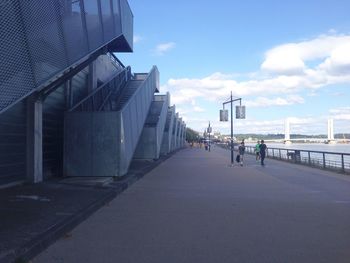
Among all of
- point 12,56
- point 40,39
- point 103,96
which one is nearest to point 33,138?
point 40,39

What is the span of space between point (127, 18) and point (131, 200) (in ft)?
34.5

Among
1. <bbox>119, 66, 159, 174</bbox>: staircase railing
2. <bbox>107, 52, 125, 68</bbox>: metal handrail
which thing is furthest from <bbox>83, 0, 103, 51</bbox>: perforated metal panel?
<bbox>107, 52, 125, 68</bbox>: metal handrail

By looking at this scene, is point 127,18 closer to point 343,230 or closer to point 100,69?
point 100,69

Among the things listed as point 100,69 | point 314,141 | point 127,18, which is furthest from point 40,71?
point 314,141

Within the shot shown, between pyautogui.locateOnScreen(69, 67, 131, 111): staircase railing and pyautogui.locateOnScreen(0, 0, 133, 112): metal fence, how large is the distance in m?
5.75

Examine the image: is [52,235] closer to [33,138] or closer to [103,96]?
[33,138]

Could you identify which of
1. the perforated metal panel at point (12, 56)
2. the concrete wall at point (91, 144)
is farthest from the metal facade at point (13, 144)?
the perforated metal panel at point (12, 56)

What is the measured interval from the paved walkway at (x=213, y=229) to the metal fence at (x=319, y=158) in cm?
1001

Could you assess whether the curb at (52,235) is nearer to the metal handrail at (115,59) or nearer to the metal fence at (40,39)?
the metal fence at (40,39)

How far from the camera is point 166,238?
28.3ft

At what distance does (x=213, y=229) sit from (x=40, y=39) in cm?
485

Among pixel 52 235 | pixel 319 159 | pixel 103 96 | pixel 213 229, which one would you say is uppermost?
pixel 103 96

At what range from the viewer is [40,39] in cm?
1028

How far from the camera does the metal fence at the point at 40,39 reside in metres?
8.85
